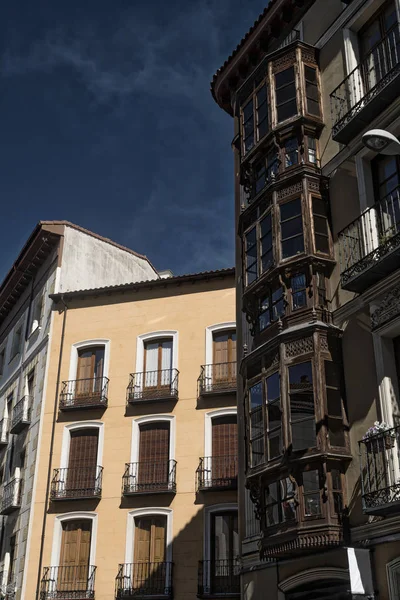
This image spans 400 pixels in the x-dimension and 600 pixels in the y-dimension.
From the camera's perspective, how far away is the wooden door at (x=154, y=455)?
27500 millimetres

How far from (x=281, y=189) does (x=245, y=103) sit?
13.1 feet

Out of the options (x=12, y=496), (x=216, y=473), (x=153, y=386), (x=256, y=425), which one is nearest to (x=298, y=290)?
(x=256, y=425)

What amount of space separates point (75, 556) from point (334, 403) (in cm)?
1571

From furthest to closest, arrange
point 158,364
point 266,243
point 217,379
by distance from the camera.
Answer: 1. point 158,364
2. point 217,379
3. point 266,243

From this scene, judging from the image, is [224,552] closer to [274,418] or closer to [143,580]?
[143,580]

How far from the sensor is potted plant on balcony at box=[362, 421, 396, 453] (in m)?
13.5

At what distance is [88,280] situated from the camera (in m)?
35.2

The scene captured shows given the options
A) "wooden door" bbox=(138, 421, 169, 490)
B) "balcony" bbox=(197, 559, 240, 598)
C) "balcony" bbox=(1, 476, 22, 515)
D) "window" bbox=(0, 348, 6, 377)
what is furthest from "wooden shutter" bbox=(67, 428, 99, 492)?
"window" bbox=(0, 348, 6, 377)

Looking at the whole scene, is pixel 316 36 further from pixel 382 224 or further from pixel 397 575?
pixel 397 575

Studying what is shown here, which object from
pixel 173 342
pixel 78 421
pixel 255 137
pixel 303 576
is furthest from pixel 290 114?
pixel 78 421

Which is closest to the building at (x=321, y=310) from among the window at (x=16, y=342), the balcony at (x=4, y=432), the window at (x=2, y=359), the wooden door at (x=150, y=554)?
the wooden door at (x=150, y=554)

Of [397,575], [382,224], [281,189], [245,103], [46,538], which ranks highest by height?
[245,103]

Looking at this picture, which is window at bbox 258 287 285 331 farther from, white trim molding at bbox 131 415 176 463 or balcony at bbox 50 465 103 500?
balcony at bbox 50 465 103 500

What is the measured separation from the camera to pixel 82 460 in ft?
95.0
